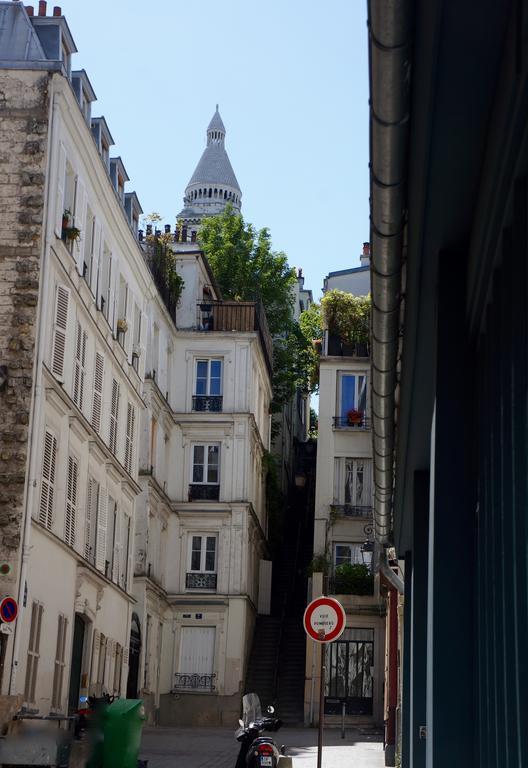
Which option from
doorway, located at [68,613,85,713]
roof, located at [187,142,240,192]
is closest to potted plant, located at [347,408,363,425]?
doorway, located at [68,613,85,713]

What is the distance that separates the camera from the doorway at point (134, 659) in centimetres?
4300

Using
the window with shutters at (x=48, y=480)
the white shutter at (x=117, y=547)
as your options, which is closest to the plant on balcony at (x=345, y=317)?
the white shutter at (x=117, y=547)

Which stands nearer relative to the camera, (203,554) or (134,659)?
(134,659)

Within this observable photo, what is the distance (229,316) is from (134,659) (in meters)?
14.0

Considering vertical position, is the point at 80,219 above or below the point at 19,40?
below

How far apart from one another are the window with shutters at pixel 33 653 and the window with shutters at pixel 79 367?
204 inches

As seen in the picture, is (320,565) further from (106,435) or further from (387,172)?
(387,172)

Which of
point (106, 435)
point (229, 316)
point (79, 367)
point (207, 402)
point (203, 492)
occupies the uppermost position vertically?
point (229, 316)

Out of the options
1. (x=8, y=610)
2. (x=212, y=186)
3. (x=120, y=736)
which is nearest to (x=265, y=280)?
(x=8, y=610)

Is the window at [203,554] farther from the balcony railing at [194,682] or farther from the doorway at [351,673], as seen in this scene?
the doorway at [351,673]

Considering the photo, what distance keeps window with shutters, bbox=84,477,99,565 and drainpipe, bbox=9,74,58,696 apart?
18.3ft

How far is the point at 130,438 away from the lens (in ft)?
125

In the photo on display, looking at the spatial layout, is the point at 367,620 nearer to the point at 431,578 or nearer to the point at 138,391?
the point at 138,391

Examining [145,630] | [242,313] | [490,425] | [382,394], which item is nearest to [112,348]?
[145,630]
